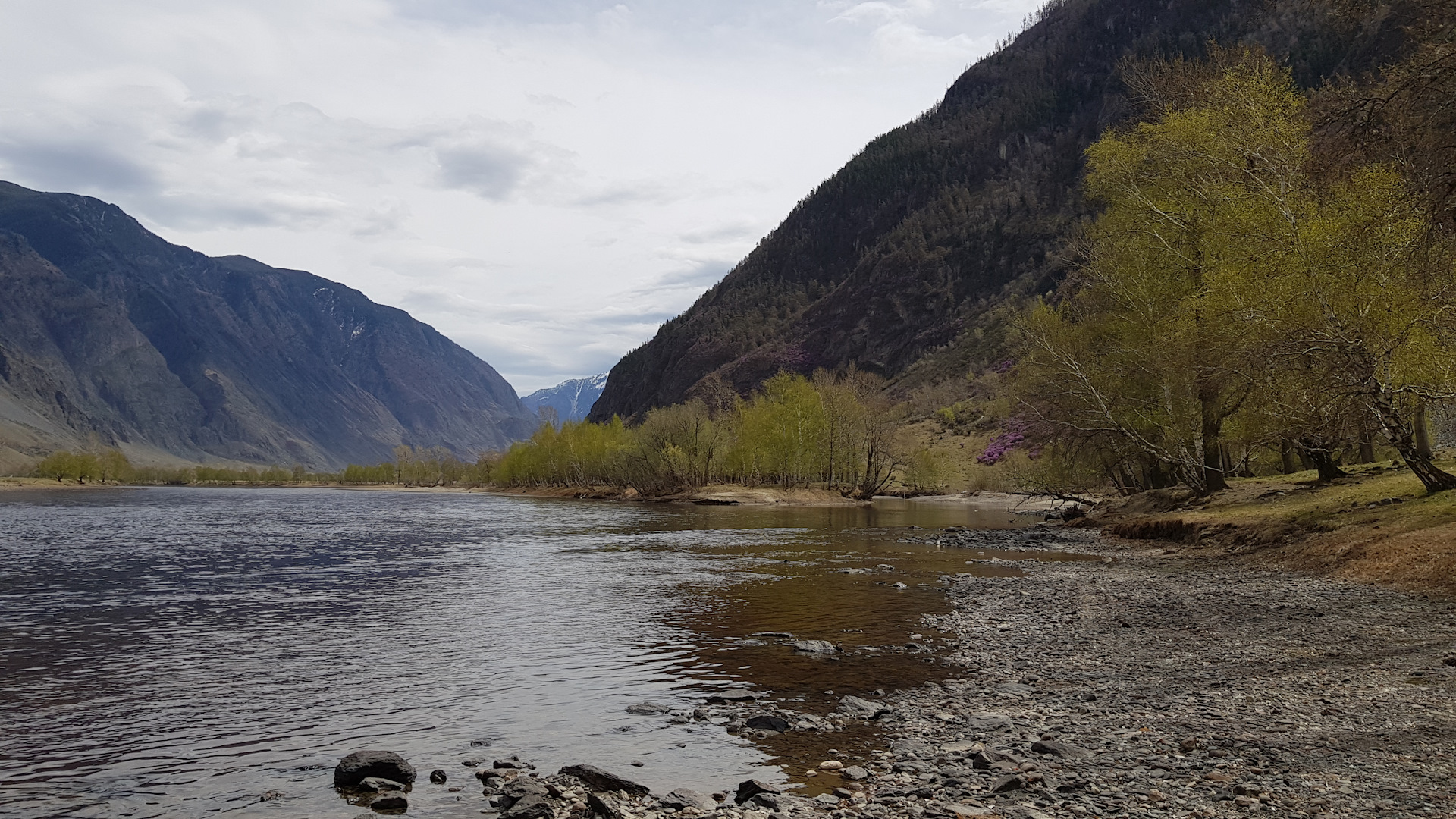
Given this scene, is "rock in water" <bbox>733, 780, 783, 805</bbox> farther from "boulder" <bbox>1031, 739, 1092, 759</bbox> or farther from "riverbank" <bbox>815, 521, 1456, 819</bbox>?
"boulder" <bbox>1031, 739, 1092, 759</bbox>

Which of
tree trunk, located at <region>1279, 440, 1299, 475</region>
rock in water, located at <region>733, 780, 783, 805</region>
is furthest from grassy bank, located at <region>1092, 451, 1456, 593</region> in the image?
rock in water, located at <region>733, 780, 783, 805</region>

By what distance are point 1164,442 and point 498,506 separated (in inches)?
3889

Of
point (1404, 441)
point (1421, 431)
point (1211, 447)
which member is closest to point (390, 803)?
point (1404, 441)

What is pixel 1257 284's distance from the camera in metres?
31.6

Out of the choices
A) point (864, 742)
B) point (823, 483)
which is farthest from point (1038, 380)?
point (823, 483)

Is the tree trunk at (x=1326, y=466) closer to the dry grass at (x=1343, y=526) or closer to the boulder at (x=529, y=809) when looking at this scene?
the dry grass at (x=1343, y=526)

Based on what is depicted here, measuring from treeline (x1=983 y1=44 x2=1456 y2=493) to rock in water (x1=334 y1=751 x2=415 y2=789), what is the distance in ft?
73.0

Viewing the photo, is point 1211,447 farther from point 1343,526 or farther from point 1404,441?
point 1404,441

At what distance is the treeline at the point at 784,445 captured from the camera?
112 meters

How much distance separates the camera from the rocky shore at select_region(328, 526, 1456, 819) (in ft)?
32.6

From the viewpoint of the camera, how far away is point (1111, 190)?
146 feet

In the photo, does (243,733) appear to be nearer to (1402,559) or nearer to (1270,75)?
(1402,559)

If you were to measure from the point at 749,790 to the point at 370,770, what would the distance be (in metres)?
5.20

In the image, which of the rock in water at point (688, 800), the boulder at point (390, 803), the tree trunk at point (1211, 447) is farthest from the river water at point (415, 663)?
the tree trunk at point (1211, 447)
